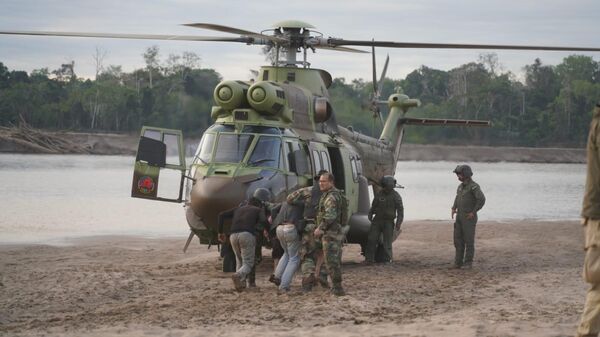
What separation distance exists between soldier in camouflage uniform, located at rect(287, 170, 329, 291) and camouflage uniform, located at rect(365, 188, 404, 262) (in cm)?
376

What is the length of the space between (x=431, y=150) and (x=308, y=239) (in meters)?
58.5

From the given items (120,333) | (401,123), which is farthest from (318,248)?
(401,123)

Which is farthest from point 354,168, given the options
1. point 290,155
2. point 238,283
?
point 238,283

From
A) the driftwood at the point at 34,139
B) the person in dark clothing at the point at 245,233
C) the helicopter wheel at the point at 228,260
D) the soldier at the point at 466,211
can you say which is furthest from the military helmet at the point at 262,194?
the driftwood at the point at 34,139

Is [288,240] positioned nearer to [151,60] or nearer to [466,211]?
[466,211]

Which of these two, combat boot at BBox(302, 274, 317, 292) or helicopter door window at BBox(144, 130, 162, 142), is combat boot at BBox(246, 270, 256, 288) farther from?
helicopter door window at BBox(144, 130, 162, 142)

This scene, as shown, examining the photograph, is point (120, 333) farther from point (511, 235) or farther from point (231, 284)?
point (511, 235)

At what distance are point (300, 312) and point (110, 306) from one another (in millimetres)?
2314

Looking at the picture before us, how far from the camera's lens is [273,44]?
54.0ft

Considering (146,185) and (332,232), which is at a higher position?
(146,185)

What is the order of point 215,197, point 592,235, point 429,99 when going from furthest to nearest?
point 429,99, point 215,197, point 592,235

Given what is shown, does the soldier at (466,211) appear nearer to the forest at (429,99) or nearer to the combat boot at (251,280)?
the combat boot at (251,280)

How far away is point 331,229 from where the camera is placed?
12.1 meters

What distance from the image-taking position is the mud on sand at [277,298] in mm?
10031
